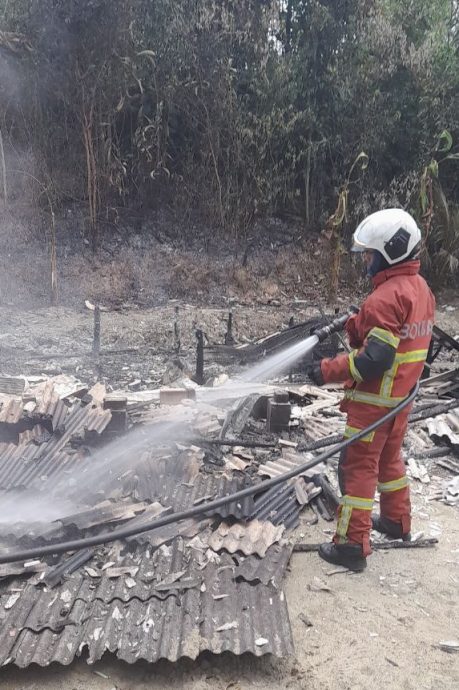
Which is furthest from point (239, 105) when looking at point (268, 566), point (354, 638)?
point (354, 638)

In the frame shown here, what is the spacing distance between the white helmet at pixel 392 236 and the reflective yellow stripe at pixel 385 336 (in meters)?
0.44

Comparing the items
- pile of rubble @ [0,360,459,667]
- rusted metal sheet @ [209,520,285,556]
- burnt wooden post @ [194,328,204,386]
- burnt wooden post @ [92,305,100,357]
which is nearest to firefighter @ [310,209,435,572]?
rusted metal sheet @ [209,520,285,556]

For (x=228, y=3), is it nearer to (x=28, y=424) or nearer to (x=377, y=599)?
(x=28, y=424)

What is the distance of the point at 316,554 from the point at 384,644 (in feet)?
2.69

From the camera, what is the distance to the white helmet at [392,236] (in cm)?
314

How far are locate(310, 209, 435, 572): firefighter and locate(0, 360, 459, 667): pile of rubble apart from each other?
0.52 m

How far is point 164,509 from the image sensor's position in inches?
140

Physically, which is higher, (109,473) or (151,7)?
(151,7)

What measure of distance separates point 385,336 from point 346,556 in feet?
4.65

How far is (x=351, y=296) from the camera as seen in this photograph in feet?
43.7

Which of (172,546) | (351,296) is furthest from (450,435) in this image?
(351,296)

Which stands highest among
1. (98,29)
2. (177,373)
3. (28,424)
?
(98,29)

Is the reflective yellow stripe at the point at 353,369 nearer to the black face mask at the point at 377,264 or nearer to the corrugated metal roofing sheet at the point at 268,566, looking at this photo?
the black face mask at the point at 377,264

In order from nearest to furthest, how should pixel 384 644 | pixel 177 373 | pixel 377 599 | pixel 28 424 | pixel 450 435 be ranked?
pixel 384 644 → pixel 377 599 → pixel 28 424 → pixel 450 435 → pixel 177 373
